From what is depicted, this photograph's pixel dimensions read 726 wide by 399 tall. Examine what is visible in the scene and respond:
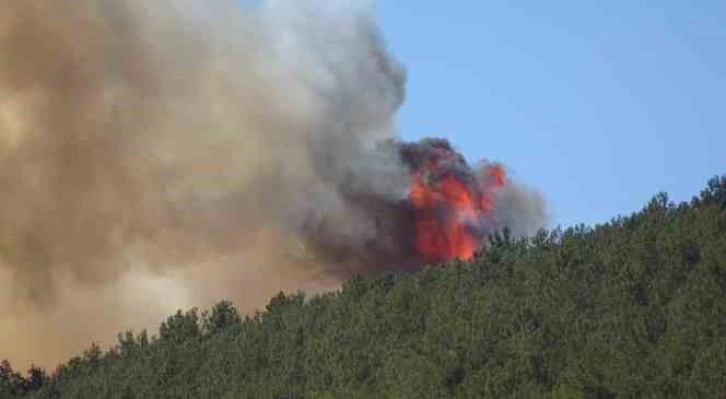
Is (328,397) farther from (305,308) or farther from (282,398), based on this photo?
(305,308)

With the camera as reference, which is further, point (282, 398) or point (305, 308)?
point (305, 308)

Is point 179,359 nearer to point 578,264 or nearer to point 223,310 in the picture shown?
point 223,310

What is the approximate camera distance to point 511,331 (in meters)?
50.6

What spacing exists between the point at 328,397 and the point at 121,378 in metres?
23.3

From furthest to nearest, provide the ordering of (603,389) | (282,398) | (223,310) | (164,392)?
(223,310), (164,392), (282,398), (603,389)

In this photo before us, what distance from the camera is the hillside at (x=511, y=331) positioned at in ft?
140

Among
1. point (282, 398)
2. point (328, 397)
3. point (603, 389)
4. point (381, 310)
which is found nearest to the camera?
point (603, 389)

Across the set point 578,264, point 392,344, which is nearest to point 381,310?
point 392,344

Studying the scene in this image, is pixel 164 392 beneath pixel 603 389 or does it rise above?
above

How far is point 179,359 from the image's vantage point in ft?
242

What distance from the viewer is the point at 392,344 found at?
57.5 m

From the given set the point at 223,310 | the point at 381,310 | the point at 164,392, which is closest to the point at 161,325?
the point at 223,310

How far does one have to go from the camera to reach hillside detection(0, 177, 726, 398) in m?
42.8

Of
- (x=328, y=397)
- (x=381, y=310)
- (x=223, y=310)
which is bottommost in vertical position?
(x=328, y=397)
